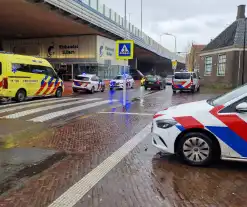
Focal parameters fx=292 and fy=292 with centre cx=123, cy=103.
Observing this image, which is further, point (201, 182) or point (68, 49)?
point (68, 49)

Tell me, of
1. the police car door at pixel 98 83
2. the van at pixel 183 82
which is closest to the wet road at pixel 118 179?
the police car door at pixel 98 83

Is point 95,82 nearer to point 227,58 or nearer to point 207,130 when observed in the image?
point 227,58

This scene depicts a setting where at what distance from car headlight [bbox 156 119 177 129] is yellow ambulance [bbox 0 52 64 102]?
10.9 metres

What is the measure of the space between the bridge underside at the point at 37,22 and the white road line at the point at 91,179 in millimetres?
18017

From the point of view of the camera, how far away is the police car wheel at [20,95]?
1505 cm

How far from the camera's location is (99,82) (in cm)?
2423

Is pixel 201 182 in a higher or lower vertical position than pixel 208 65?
lower

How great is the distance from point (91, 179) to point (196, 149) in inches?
76.1

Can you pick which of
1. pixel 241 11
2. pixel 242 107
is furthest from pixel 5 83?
pixel 241 11

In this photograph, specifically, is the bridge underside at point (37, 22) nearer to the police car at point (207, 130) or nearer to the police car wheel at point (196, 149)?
the police car at point (207, 130)

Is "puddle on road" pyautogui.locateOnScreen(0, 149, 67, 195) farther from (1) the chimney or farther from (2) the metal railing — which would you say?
(1) the chimney

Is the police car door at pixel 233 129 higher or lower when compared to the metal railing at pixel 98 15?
lower

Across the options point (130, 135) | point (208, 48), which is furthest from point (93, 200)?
point (208, 48)

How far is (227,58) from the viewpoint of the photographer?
31.4 m
